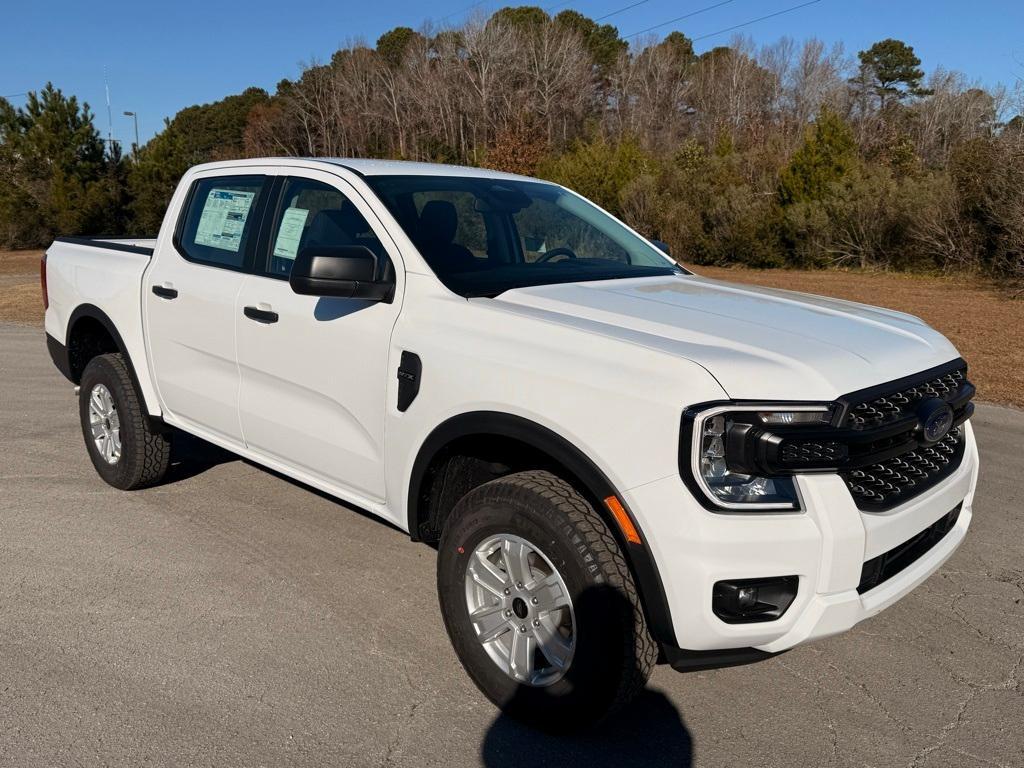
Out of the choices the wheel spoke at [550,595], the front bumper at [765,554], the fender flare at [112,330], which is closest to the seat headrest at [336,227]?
the fender flare at [112,330]

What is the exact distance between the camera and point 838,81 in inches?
2432

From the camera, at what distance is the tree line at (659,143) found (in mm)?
20812

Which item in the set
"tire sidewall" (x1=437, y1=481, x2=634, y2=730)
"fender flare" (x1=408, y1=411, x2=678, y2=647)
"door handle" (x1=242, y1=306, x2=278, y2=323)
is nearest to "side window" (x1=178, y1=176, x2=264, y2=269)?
"door handle" (x1=242, y1=306, x2=278, y2=323)

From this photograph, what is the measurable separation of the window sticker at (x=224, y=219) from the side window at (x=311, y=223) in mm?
307

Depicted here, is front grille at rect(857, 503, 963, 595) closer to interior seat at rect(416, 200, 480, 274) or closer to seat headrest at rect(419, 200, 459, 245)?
interior seat at rect(416, 200, 480, 274)

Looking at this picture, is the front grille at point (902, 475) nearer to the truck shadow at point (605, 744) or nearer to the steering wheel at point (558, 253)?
the truck shadow at point (605, 744)

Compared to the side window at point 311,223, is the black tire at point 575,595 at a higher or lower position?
lower

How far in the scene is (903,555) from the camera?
3.02 meters

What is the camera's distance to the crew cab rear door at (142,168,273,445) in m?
4.41

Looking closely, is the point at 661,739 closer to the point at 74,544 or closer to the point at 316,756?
the point at 316,756

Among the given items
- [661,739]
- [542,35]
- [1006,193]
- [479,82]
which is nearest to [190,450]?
[661,739]

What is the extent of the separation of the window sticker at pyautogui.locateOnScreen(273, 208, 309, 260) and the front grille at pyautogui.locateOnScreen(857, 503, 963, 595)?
2.76 metres

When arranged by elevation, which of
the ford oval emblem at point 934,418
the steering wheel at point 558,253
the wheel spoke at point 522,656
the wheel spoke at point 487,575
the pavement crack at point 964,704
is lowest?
the pavement crack at point 964,704

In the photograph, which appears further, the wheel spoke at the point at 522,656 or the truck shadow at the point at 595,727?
the wheel spoke at the point at 522,656
